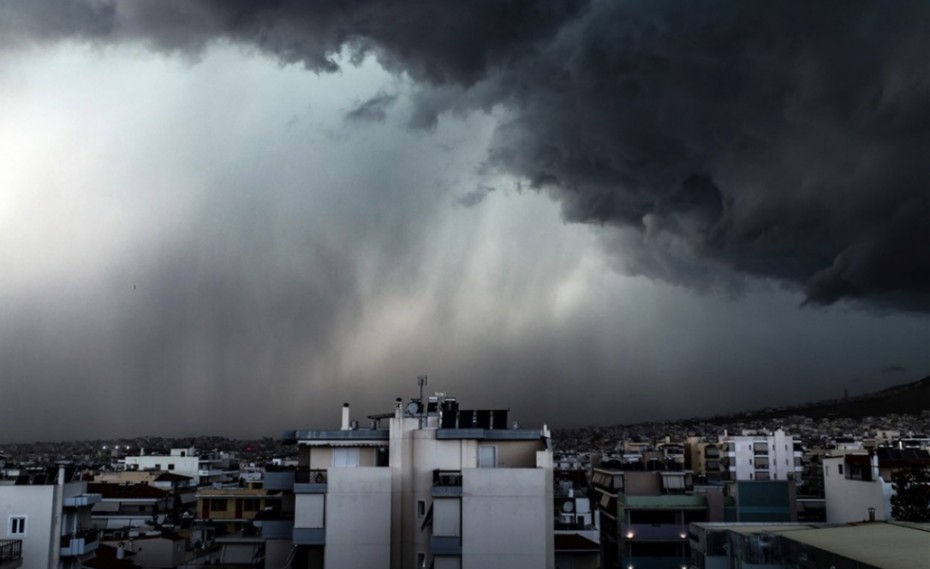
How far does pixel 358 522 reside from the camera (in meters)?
34.8

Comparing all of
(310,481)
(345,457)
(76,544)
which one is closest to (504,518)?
(345,457)

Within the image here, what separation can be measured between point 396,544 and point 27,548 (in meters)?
18.4

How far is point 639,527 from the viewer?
68.0 m

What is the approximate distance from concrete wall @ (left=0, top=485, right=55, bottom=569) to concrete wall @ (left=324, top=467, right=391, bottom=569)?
14929 millimetres

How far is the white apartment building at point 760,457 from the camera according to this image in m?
104

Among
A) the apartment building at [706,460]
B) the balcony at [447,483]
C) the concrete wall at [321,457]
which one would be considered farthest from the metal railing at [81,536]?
the apartment building at [706,460]

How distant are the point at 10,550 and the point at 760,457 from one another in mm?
90631

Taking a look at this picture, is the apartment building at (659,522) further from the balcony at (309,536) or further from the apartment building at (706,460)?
the balcony at (309,536)

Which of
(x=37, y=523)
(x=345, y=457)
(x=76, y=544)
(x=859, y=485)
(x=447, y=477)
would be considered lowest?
(x=76, y=544)

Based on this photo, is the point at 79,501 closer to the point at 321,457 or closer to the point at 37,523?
the point at 37,523

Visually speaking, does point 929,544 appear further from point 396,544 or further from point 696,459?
point 696,459

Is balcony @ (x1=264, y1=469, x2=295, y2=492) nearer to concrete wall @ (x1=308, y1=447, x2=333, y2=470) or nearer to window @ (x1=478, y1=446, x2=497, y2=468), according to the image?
concrete wall @ (x1=308, y1=447, x2=333, y2=470)

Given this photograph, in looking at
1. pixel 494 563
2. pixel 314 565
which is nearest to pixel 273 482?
pixel 314 565

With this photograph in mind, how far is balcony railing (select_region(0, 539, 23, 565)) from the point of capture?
3353 cm
